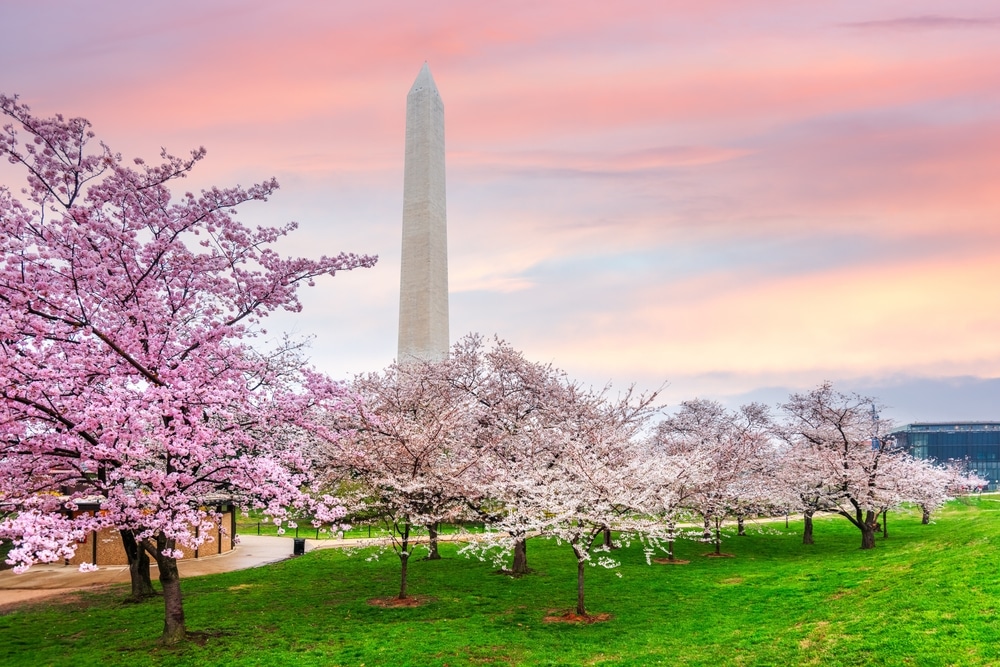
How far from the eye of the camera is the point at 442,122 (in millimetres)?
47094

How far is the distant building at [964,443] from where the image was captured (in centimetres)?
11541

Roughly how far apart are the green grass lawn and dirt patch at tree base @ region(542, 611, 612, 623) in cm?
30

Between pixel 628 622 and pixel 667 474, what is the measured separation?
225 inches

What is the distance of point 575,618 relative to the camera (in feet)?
55.7

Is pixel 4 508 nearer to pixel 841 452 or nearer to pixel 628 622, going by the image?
pixel 628 622

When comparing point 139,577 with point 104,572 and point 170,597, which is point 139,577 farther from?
point 104,572

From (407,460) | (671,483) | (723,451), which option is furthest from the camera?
(723,451)

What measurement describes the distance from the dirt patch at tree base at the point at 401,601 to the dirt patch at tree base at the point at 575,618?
420 centimetres

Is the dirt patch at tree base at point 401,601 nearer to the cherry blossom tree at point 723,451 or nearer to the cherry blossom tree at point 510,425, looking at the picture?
the cherry blossom tree at point 510,425

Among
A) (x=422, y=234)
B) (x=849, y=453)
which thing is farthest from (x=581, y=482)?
(x=422, y=234)

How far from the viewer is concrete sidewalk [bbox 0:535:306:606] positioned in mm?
23411

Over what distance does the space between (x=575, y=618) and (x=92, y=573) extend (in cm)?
2191

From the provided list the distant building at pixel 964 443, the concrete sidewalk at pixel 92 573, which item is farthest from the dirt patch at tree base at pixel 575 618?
the distant building at pixel 964 443

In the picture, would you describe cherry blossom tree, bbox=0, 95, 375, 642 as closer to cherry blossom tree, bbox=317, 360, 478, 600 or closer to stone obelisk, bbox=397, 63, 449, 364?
cherry blossom tree, bbox=317, 360, 478, 600
